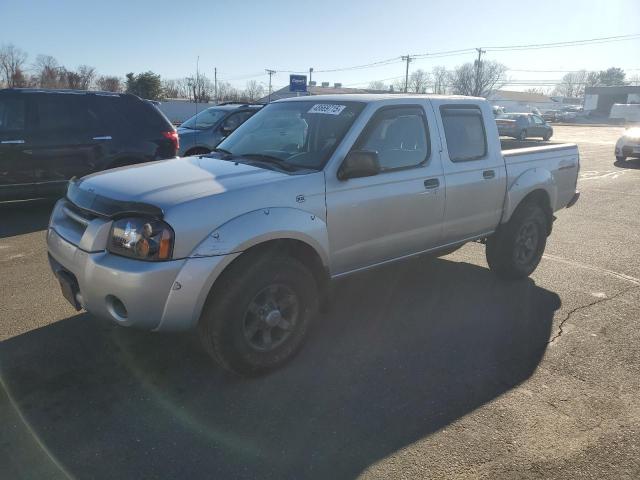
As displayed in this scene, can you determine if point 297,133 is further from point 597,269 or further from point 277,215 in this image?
point 597,269

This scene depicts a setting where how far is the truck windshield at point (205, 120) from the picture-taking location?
1176 centimetres

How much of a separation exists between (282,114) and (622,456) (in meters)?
3.53

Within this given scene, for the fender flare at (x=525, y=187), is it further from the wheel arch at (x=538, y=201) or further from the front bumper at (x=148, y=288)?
the front bumper at (x=148, y=288)

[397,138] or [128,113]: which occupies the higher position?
[128,113]

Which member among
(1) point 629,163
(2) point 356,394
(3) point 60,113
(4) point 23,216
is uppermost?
(3) point 60,113

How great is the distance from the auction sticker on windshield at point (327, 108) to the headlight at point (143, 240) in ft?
6.03

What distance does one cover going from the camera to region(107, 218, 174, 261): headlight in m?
2.94

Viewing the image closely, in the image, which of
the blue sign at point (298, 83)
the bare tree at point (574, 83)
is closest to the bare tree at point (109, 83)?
the blue sign at point (298, 83)

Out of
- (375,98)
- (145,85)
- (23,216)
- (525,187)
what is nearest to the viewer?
(375,98)

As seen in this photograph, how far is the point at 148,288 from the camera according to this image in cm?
291

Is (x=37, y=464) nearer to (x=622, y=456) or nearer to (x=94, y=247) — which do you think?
(x=94, y=247)

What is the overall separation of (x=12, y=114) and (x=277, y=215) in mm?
6059

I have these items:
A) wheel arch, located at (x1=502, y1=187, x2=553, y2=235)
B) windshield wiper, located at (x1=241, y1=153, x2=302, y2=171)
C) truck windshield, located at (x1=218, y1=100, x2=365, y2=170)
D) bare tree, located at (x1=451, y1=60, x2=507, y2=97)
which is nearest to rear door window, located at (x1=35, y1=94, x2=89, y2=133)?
truck windshield, located at (x1=218, y1=100, x2=365, y2=170)

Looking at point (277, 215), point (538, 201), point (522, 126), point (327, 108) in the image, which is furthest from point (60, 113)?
point (522, 126)
